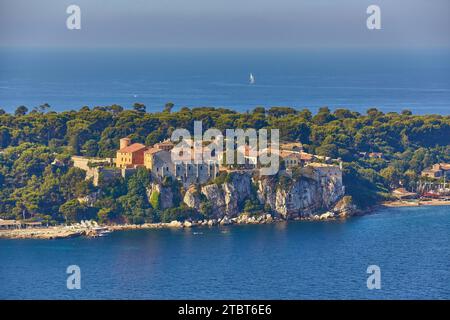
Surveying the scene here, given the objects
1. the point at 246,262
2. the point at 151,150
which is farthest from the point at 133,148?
the point at 246,262

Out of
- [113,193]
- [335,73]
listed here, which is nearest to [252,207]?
[113,193]

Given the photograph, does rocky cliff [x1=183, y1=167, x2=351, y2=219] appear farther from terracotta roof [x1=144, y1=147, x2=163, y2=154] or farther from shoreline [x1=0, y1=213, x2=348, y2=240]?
terracotta roof [x1=144, y1=147, x2=163, y2=154]

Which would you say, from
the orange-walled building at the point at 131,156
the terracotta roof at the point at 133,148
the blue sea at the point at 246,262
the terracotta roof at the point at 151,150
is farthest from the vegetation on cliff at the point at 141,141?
the blue sea at the point at 246,262

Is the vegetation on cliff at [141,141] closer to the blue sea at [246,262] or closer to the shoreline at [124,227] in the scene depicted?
the shoreline at [124,227]

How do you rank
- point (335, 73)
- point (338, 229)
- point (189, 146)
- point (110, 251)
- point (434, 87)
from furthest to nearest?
Result: point (335, 73), point (434, 87), point (189, 146), point (338, 229), point (110, 251)

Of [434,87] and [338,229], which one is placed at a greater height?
[434,87]

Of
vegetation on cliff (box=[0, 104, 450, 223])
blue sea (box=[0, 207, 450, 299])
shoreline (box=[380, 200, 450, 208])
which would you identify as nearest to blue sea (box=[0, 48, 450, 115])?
vegetation on cliff (box=[0, 104, 450, 223])

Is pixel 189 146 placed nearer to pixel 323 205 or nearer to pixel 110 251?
pixel 323 205

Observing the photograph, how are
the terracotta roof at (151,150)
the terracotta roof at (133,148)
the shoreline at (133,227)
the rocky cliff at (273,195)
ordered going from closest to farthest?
the shoreline at (133,227), the rocky cliff at (273,195), the terracotta roof at (151,150), the terracotta roof at (133,148)

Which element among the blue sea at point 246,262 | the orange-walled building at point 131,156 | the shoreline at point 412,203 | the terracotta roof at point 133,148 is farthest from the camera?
the shoreline at point 412,203
